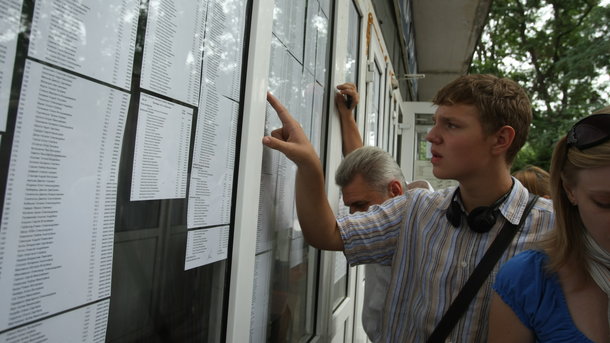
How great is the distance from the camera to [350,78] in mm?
2389

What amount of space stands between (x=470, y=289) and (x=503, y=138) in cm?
53

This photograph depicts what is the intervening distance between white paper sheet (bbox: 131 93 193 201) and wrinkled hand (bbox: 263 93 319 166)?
405mm

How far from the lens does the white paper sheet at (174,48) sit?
75 centimetres

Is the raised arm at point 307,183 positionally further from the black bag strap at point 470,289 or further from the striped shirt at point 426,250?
the black bag strap at point 470,289

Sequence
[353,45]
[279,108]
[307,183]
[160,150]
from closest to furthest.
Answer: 1. [160,150]
2. [279,108]
3. [307,183]
4. [353,45]

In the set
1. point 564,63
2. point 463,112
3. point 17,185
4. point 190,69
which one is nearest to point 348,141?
point 463,112

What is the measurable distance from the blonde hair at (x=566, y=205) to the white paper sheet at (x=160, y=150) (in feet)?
3.07

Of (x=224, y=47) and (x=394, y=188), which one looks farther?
(x=394, y=188)

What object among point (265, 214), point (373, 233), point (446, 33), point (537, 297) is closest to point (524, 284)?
point (537, 297)

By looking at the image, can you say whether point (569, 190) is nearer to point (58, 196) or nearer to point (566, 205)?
point (566, 205)

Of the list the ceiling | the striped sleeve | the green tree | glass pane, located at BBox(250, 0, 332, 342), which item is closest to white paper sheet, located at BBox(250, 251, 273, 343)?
glass pane, located at BBox(250, 0, 332, 342)

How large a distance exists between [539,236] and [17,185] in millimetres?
1392

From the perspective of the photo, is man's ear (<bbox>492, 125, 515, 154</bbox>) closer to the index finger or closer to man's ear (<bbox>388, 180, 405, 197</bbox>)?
man's ear (<bbox>388, 180, 405, 197</bbox>)

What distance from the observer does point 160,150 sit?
788 millimetres
